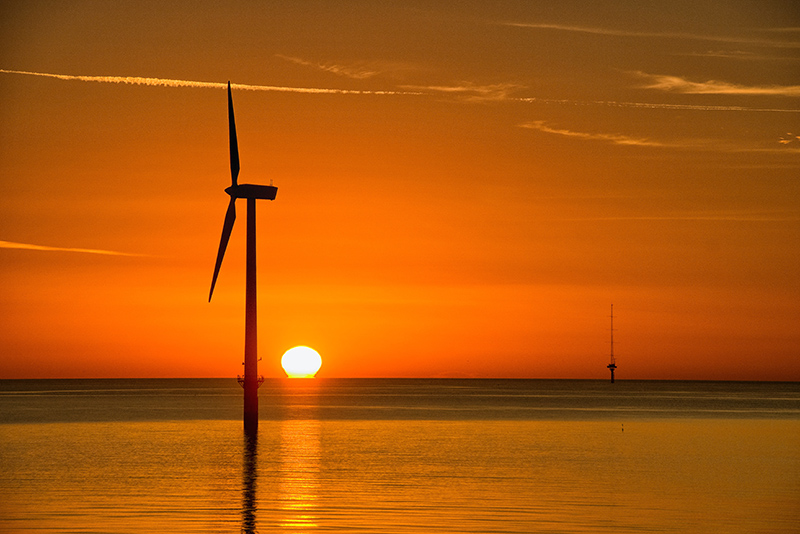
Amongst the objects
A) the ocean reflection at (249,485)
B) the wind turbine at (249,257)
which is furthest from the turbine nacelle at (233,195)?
the ocean reflection at (249,485)

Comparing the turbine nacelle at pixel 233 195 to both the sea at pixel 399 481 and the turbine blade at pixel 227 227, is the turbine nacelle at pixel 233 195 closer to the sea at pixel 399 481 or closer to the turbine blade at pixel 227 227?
the turbine blade at pixel 227 227

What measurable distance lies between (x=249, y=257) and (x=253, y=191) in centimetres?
594

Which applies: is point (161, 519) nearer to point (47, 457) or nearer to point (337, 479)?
point (337, 479)

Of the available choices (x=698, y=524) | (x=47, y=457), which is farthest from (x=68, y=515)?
(x=47, y=457)

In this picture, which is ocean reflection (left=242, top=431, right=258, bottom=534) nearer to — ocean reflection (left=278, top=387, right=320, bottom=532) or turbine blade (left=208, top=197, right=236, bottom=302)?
ocean reflection (left=278, top=387, right=320, bottom=532)

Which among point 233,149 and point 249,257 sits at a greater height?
point 233,149

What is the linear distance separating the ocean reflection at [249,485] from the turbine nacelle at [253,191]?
2036cm

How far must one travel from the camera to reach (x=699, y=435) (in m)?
90.7

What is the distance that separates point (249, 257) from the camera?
3182 inches

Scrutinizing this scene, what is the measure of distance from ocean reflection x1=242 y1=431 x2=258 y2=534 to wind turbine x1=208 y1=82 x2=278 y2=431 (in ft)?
14.3

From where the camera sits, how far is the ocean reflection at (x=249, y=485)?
3511 cm

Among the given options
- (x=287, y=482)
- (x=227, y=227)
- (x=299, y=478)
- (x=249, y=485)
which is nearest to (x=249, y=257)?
(x=227, y=227)

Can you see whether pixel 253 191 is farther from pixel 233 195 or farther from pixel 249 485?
pixel 249 485

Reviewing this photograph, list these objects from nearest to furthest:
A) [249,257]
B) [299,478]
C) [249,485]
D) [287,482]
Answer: [249,485] → [287,482] → [299,478] → [249,257]
